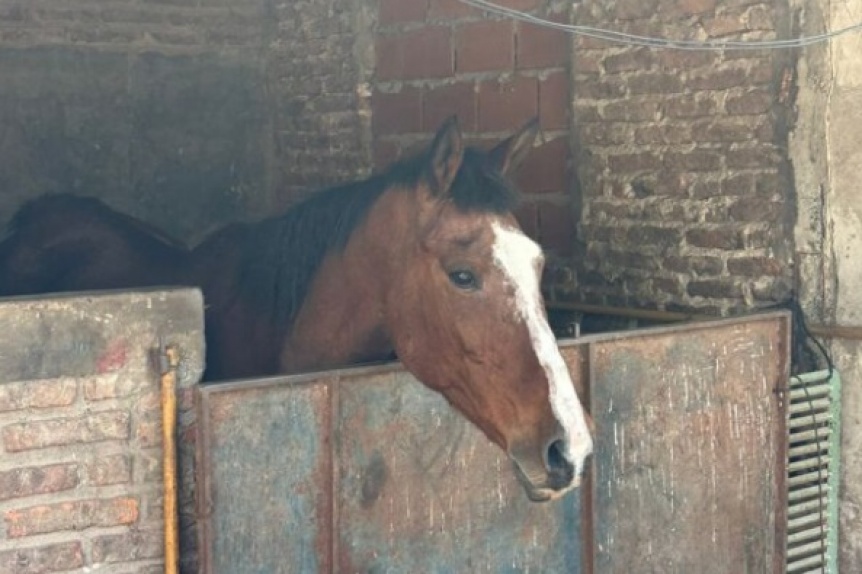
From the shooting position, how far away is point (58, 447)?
3088mm

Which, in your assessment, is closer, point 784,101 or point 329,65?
point 784,101

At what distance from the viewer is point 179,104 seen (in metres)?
7.13

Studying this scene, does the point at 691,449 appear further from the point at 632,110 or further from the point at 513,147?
the point at 632,110

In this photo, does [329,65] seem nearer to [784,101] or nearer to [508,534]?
[784,101]

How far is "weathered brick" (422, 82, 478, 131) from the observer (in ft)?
19.5

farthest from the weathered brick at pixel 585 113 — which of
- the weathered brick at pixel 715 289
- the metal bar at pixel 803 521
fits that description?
the metal bar at pixel 803 521

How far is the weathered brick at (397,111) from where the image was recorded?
630 cm

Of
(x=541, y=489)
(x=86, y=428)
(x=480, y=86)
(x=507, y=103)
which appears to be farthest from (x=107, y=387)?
(x=480, y=86)

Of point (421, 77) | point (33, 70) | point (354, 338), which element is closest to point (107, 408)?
point (354, 338)

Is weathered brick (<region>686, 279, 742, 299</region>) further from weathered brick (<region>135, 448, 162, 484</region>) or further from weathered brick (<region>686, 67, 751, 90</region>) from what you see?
weathered brick (<region>135, 448, 162, 484</region>)

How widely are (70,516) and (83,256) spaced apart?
2.12m

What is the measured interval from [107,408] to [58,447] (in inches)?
→ 5.9

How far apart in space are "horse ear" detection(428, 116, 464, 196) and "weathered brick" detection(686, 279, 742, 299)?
1.67 meters

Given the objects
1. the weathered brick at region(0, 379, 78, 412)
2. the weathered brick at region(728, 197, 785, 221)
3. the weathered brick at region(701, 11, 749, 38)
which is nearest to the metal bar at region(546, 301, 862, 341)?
the weathered brick at region(728, 197, 785, 221)
